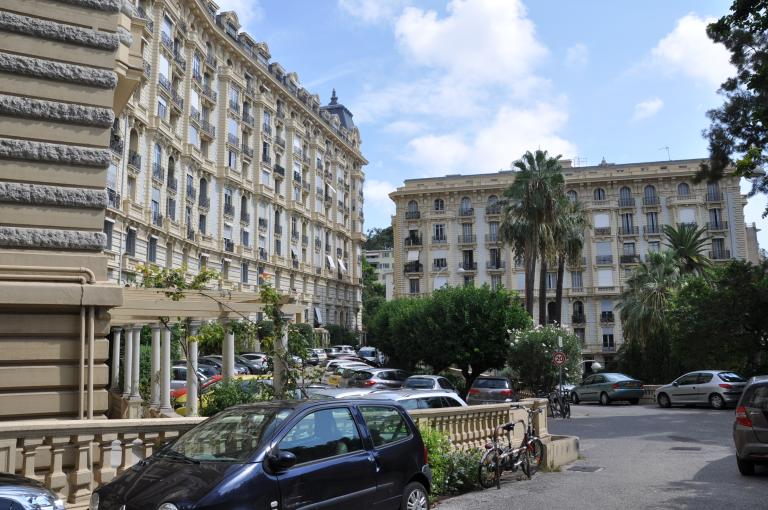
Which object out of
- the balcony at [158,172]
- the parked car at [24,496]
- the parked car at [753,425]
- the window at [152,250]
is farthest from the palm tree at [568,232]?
the parked car at [24,496]

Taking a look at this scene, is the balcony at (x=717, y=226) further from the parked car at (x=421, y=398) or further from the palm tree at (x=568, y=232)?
the parked car at (x=421, y=398)

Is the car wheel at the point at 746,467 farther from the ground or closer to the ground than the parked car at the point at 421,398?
closer to the ground

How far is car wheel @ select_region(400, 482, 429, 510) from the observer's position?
6.95 m

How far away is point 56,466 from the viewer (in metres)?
6.80

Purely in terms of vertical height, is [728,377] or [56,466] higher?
[56,466]

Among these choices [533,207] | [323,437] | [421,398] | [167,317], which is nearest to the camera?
[323,437]

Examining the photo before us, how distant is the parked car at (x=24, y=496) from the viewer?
16.3 feet

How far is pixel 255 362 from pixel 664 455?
25339mm

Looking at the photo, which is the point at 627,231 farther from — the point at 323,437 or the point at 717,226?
the point at 323,437

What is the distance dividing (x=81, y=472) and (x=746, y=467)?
9966 millimetres

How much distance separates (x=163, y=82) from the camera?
39500 millimetres

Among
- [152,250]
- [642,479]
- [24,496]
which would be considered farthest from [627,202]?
[24,496]

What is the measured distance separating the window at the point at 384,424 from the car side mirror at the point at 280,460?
1.48 m

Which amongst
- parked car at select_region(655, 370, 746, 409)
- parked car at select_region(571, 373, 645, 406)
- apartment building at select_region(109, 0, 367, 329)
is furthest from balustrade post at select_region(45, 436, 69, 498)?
parked car at select_region(571, 373, 645, 406)
